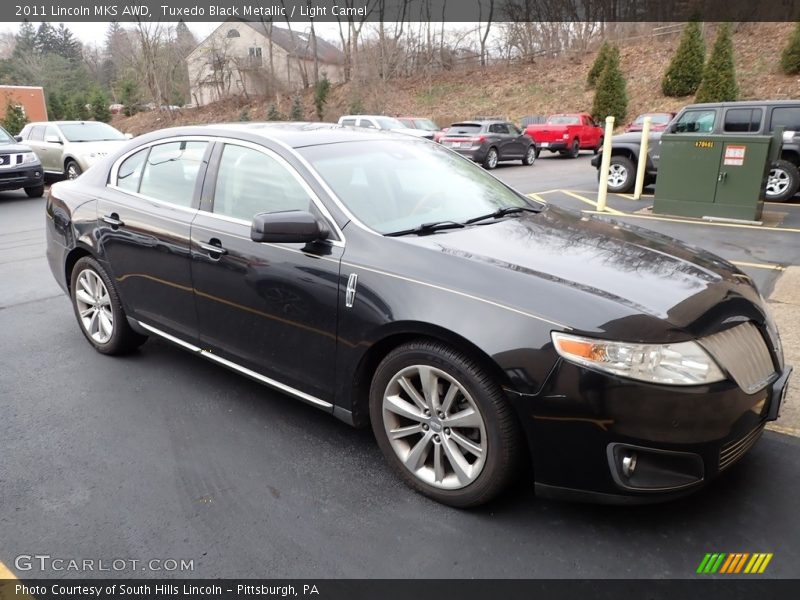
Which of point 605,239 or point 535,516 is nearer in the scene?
point 535,516

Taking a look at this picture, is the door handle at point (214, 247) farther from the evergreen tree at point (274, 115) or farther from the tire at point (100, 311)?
the evergreen tree at point (274, 115)

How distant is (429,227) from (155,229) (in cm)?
178

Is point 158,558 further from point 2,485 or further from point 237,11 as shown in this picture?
point 237,11

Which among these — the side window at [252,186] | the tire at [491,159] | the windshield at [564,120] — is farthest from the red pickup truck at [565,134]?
the side window at [252,186]

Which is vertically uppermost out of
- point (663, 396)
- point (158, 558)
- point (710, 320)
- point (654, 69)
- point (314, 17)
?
point (314, 17)

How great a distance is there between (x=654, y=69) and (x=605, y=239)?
110 feet

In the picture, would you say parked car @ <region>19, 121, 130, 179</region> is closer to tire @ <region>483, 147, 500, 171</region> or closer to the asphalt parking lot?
tire @ <region>483, 147, 500, 171</region>

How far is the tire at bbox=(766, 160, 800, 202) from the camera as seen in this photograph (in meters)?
11.1

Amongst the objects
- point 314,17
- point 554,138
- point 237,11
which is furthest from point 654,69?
point 237,11

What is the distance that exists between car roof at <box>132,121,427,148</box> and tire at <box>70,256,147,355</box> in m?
1.06

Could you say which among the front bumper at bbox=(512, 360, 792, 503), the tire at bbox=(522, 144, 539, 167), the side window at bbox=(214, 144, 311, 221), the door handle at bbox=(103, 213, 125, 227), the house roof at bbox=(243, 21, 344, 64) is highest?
the house roof at bbox=(243, 21, 344, 64)

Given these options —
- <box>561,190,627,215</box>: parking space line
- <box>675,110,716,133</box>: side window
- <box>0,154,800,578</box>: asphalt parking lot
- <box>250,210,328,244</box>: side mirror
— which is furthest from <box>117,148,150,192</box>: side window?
<box>675,110,716,133</box>: side window

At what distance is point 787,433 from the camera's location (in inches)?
130

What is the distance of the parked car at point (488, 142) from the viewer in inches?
767
